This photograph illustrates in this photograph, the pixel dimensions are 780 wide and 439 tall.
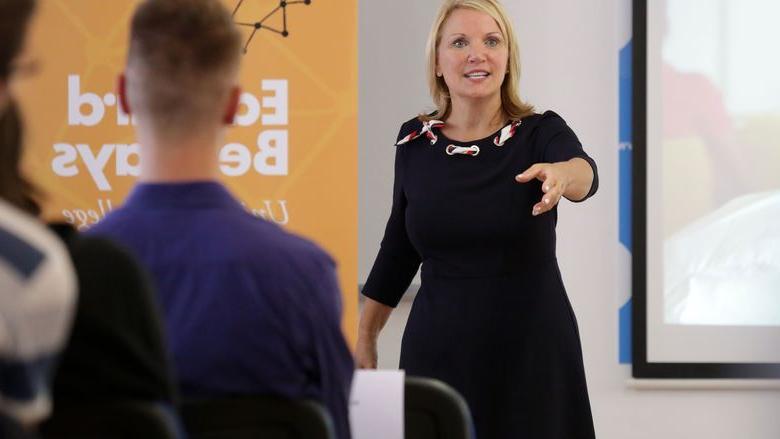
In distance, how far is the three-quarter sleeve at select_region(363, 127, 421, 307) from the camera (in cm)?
297

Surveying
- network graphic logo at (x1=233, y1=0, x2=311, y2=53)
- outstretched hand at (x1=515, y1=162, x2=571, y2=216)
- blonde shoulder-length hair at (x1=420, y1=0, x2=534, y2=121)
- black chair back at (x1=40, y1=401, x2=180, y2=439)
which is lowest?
black chair back at (x1=40, y1=401, x2=180, y2=439)

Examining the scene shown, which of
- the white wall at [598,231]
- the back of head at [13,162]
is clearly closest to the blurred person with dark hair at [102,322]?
the back of head at [13,162]

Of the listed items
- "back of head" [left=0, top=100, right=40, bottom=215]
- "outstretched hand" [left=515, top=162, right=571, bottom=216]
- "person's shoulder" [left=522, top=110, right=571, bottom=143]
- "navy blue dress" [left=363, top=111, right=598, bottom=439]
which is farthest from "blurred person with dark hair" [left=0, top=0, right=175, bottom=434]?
"person's shoulder" [left=522, top=110, right=571, bottom=143]

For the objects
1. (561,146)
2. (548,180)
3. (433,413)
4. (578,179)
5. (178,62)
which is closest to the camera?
(178,62)

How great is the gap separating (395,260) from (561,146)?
539 mm

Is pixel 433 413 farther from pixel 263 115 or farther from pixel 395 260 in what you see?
pixel 263 115

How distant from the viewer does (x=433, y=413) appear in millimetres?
1641

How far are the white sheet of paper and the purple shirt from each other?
0.22 meters

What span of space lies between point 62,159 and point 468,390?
165 cm

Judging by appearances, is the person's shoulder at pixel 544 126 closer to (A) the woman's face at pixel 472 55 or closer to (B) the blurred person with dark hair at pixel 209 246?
(A) the woman's face at pixel 472 55

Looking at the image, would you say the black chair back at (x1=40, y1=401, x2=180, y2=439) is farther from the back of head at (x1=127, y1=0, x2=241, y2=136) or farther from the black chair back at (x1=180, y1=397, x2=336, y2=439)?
the back of head at (x1=127, y1=0, x2=241, y2=136)

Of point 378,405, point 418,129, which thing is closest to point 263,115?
point 418,129

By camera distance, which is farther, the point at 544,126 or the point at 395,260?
the point at 395,260

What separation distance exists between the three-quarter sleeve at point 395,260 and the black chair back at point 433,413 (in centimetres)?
131
